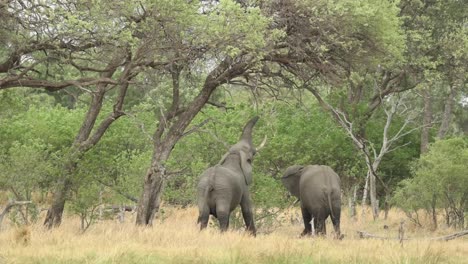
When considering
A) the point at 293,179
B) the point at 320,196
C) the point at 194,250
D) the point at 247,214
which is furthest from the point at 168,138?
the point at 194,250

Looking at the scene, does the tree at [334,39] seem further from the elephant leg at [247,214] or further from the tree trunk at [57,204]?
the tree trunk at [57,204]

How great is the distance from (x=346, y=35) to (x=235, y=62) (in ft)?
9.18

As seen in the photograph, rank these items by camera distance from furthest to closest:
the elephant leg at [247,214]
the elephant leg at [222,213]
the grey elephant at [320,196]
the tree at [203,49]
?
the grey elephant at [320,196]
the elephant leg at [247,214]
the elephant leg at [222,213]
the tree at [203,49]

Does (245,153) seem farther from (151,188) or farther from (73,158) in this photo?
(73,158)

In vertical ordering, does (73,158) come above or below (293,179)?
above

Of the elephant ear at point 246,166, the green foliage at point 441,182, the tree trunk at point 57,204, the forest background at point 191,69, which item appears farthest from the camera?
the green foliage at point 441,182

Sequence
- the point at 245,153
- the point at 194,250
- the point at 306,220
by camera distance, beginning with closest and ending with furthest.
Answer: the point at 194,250, the point at 245,153, the point at 306,220

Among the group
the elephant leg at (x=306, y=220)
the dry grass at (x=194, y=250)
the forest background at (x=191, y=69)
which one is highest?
the forest background at (x=191, y=69)

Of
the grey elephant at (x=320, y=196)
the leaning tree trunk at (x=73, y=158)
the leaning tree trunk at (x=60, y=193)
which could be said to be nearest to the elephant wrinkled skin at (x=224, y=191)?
the grey elephant at (x=320, y=196)

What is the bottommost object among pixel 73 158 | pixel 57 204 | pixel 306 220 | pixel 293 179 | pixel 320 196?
pixel 306 220

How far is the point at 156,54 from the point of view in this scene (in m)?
14.1

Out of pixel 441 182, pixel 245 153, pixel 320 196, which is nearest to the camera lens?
pixel 245 153

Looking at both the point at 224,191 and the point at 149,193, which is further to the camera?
the point at 149,193

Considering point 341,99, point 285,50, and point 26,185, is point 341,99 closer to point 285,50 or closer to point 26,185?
point 285,50
